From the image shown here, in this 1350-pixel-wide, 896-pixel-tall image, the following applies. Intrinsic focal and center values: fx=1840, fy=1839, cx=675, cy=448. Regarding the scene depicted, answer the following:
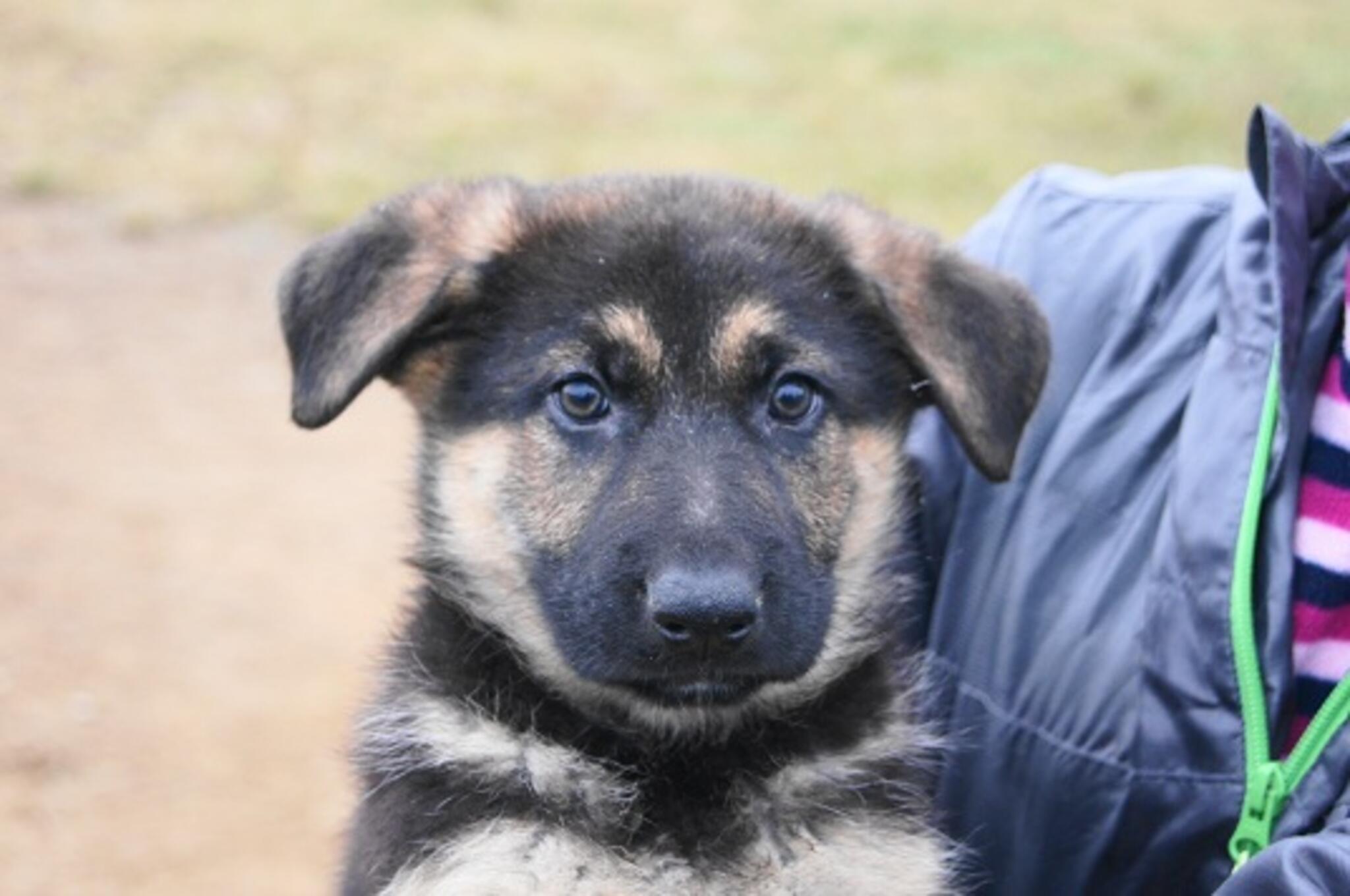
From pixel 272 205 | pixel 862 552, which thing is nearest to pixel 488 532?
pixel 862 552

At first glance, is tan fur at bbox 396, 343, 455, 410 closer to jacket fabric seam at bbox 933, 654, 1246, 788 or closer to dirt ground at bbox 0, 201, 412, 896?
dirt ground at bbox 0, 201, 412, 896

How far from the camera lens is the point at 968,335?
10.4 ft

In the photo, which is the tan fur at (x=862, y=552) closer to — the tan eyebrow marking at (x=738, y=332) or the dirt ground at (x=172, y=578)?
the tan eyebrow marking at (x=738, y=332)

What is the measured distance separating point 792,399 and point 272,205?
9100 mm

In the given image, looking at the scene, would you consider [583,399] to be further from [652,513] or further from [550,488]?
[652,513]

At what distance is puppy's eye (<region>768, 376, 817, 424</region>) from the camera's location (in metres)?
3.17

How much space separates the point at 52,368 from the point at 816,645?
720 centimetres

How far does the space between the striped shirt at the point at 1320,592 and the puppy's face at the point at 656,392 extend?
0.50 metres

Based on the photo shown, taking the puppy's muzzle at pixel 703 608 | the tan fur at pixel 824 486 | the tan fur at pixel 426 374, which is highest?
the tan fur at pixel 426 374

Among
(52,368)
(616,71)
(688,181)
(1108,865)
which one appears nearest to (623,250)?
(688,181)

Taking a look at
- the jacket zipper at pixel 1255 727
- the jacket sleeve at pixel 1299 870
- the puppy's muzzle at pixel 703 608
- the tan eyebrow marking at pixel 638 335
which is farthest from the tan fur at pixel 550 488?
the jacket sleeve at pixel 1299 870

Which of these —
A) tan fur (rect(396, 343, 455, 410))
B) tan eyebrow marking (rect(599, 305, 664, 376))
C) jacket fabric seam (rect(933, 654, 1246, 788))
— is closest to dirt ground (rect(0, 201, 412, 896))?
tan fur (rect(396, 343, 455, 410))

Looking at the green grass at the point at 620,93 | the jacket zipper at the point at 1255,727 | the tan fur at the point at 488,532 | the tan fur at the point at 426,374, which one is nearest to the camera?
the jacket zipper at the point at 1255,727

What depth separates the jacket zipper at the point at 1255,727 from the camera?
2641 millimetres
